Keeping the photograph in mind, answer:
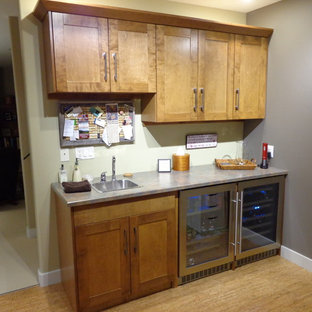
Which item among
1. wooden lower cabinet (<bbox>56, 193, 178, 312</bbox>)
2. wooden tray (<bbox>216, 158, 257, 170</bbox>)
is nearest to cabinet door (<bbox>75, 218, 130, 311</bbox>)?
wooden lower cabinet (<bbox>56, 193, 178, 312</bbox>)

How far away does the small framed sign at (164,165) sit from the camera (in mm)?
2961

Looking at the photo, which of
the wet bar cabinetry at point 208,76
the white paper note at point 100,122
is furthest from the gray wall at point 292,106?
the white paper note at point 100,122

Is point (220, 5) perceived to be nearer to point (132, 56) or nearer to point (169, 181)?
point (132, 56)

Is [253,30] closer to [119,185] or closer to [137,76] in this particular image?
[137,76]

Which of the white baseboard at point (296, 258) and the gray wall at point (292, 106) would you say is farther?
the white baseboard at point (296, 258)

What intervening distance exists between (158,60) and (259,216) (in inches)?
70.2

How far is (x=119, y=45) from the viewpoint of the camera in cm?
240

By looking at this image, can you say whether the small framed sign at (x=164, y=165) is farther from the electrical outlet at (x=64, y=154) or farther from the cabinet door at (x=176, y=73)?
the electrical outlet at (x=64, y=154)

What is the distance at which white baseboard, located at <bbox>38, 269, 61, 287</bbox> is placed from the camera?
8.82 feet

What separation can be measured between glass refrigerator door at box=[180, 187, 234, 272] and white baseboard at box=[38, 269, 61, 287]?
3.70ft

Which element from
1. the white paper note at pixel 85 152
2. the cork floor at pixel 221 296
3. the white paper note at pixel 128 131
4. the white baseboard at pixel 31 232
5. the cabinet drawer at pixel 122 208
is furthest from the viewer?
the white baseboard at pixel 31 232

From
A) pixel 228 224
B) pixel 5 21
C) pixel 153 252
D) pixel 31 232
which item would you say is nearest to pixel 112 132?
pixel 153 252

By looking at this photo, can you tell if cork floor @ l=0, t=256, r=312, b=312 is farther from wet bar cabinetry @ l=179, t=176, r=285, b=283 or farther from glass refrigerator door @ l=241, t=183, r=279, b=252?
glass refrigerator door @ l=241, t=183, r=279, b=252

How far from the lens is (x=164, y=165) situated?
2.96 meters
